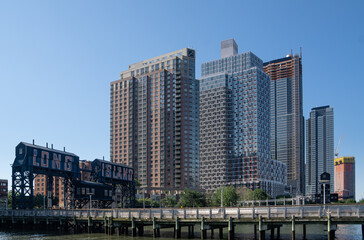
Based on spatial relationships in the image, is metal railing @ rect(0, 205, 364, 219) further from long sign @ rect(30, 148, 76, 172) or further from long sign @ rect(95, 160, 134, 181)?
long sign @ rect(95, 160, 134, 181)

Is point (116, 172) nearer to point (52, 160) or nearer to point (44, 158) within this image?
point (52, 160)

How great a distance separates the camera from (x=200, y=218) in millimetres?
67125

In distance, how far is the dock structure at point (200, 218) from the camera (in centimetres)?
5991

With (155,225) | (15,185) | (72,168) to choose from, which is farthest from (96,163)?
(155,225)

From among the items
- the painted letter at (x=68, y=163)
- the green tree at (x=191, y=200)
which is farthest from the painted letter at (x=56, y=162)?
the green tree at (x=191, y=200)

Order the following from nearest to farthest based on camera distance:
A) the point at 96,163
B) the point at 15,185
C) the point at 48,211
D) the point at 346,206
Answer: the point at 346,206 → the point at 48,211 → the point at 15,185 → the point at 96,163

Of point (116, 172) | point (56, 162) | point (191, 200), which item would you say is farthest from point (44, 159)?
point (191, 200)

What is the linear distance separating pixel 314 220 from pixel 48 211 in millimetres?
54795

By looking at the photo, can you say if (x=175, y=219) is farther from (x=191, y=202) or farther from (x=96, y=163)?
(x=191, y=202)

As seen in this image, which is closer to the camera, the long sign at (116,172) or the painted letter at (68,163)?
the painted letter at (68,163)

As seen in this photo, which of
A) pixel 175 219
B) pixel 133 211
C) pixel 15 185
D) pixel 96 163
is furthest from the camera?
pixel 96 163

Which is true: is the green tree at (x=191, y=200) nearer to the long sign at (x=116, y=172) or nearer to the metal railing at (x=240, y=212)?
the long sign at (x=116, y=172)

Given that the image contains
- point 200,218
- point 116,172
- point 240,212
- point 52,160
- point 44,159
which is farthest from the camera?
point 116,172

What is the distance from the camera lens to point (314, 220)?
60125 millimetres
